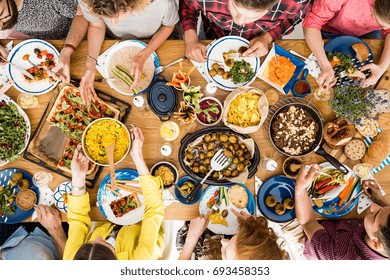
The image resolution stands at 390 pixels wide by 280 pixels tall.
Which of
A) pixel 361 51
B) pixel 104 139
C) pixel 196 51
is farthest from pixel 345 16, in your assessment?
pixel 104 139

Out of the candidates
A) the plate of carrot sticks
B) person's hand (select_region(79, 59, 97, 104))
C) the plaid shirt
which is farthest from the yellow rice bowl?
the plate of carrot sticks

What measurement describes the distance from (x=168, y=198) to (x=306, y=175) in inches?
32.3

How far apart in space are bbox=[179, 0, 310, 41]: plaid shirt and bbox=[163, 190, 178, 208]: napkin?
3.35ft

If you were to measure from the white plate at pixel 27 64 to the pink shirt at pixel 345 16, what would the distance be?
1.56m

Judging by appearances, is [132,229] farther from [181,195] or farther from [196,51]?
[196,51]

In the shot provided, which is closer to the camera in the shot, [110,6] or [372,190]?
[110,6]

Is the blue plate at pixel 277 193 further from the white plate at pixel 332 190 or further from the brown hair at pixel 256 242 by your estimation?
the white plate at pixel 332 190

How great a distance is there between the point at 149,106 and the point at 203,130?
36 centimetres

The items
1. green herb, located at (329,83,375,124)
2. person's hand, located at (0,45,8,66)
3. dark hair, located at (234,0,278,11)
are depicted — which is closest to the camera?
dark hair, located at (234,0,278,11)

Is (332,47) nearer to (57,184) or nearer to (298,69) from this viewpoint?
(298,69)

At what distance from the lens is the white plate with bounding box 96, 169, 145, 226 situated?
6.55 ft

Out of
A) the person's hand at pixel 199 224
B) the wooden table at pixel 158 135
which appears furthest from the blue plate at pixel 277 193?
the person's hand at pixel 199 224

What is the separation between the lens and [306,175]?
6.46 ft

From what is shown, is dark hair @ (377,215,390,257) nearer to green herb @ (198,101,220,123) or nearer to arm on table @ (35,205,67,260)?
green herb @ (198,101,220,123)
